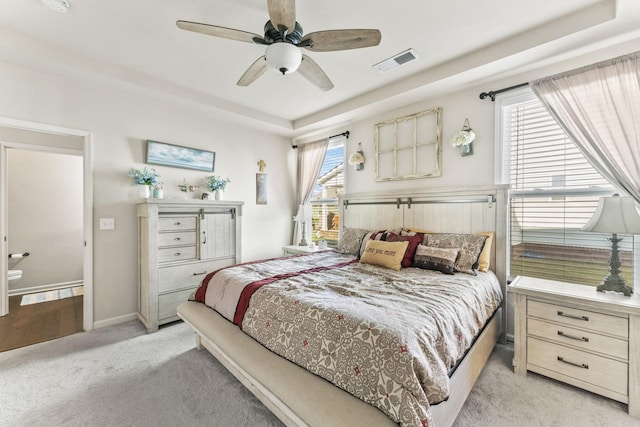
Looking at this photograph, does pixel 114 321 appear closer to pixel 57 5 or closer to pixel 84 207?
pixel 84 207

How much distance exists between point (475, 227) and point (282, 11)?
8.69 feet

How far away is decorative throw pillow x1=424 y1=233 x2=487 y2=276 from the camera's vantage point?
2.46 meters

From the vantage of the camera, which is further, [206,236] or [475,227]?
[206,236]

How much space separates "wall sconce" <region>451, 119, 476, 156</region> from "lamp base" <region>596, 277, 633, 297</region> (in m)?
1.60

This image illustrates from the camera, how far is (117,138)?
3148 millimetres

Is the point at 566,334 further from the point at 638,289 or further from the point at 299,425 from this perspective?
the point at 299,425

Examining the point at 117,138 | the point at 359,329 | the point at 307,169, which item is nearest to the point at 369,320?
the point at 359,329

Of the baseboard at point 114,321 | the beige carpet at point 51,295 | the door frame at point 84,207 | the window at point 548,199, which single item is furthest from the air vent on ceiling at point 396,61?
the beige carpet at point 51,295

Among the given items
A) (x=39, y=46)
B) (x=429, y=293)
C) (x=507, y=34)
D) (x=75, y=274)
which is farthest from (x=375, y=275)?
(x=75, y=274)

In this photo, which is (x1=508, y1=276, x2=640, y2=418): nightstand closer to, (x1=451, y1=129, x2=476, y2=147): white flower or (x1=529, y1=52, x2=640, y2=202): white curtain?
(x1=529, y1=52, x2=640, y2=202): white curtain

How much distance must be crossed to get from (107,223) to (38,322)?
144 centimetres

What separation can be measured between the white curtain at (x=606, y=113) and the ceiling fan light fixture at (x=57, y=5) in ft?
13.1

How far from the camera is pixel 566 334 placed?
6.42 ft

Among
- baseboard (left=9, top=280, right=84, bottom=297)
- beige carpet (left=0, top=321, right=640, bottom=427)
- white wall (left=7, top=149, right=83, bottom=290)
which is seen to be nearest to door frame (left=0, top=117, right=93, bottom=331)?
beige carpet (left=0, top=321, right=640, bottom=427)
